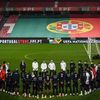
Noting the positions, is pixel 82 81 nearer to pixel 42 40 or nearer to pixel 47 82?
pixel 47 82

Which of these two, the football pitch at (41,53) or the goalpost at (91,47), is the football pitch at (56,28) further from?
the goalpost at (91,47)

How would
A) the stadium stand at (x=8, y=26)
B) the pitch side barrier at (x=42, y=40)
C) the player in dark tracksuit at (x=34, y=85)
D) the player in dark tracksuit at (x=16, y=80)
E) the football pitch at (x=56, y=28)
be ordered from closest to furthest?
1. the player in dark tracksuit at (x=34, y=85)
2. the player in dark tracksuit at (x=16, y=80)
3. the pitch side barrier at (x=42, y=40)
4. the football pitch at (x=56, y=28)
5. the stadium stand at (x=8, y=26)

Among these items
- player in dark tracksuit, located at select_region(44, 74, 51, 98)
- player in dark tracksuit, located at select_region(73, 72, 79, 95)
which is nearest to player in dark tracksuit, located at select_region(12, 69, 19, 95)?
player in dark tracksuit, located at select_region(44, 74, 51, 98)

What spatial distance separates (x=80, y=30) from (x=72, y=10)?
532cm

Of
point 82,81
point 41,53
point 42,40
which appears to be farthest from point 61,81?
point 42,40

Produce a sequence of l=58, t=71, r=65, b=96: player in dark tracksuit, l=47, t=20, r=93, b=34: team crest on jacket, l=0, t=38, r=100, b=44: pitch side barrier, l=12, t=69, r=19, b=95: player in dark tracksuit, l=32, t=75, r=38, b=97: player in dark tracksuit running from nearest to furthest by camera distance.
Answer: l=32, t=75, r=38, b=97: player in dark tracksuit
l=58, t=71, r=65, b=96: player in dark tracksuit
l=12, t=69, r=19, b=95: player in dark tracksuit
l=0, t=38, r=100, b=44: pitch side barrier
l=47, t=20, r=93, b=34: team crest on jacket

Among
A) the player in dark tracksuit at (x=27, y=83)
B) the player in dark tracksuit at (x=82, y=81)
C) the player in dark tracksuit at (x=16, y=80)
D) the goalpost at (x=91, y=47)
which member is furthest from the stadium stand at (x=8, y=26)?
the player in dark tracksuit at (x=82, y=81)

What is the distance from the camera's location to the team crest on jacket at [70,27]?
126 ft

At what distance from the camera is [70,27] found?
39562mm

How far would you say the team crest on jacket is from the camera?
38.4 metres

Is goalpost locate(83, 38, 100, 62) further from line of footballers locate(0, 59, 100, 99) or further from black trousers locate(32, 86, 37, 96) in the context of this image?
black trousers locate(32, 86, 37, 96)

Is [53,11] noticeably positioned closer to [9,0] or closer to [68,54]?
[9,0]

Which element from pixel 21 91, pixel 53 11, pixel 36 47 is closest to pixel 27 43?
pixel 36 47

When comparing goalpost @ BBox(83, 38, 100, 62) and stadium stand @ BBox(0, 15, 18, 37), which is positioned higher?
goalpost @ BBox(83, 38, 100, 62)
